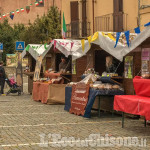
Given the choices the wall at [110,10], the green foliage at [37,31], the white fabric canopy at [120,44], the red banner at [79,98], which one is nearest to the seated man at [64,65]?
the red banner at [79,98]

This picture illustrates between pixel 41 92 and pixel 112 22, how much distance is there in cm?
715

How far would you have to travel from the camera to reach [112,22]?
22453mm

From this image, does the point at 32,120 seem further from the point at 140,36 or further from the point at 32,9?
the point at 32,9

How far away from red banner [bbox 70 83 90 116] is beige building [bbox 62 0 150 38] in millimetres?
7341

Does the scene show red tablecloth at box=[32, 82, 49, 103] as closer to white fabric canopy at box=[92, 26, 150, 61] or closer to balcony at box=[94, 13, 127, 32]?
white fabric canopy at box=[92, 26, 150, 61]

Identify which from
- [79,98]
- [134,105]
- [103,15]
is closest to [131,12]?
[103,15]

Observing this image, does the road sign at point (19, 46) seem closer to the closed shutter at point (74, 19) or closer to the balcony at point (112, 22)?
the closed shutter at point (74, 19)

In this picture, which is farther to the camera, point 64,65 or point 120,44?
point 64,65

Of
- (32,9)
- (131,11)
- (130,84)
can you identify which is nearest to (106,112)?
(130,84)

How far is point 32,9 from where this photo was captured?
65.5m

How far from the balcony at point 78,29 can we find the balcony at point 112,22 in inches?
48.8

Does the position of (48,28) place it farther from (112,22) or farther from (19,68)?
(112,22)

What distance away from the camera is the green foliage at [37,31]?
145 ft

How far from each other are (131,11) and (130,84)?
9.40m
